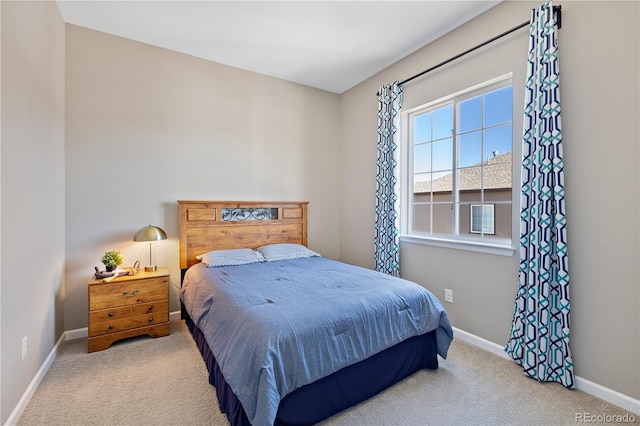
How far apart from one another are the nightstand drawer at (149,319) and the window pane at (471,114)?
11.1 feet

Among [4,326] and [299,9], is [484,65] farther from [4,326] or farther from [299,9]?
[4,326]

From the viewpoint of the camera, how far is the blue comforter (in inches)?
56.0

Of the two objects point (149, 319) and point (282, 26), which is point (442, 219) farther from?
point (149, 319)

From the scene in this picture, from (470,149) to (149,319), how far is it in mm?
3405

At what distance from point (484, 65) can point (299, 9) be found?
1.69 metres

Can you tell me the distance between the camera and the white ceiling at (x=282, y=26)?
8.11 ft

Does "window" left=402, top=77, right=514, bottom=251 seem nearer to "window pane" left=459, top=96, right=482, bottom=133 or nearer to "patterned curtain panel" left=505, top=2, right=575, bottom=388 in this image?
"window pane" left=459, top=96, right=482, bottom=133

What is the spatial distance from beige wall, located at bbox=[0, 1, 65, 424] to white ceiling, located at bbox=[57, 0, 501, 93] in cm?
59

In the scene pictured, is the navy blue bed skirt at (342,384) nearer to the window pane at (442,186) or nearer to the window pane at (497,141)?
the window pane at (442,186)

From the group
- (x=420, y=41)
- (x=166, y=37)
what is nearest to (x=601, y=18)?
(x=420, y=41)

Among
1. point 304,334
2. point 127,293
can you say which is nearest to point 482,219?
point 304,334

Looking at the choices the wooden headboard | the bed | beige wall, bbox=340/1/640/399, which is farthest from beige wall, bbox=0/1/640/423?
the bed

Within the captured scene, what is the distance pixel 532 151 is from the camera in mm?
2137

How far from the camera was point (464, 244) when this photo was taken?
2.67 m
